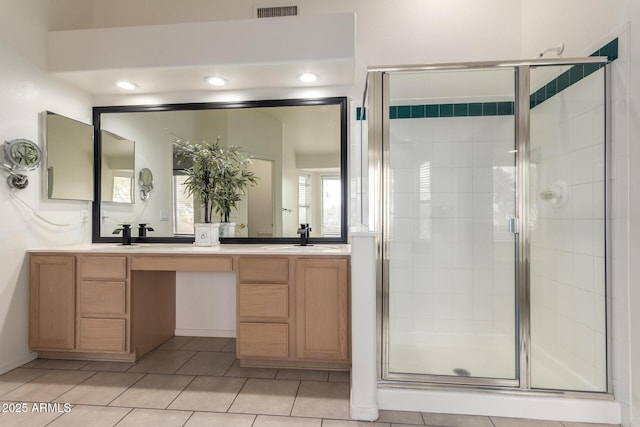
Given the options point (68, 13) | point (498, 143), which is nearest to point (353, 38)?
point (498, 143)

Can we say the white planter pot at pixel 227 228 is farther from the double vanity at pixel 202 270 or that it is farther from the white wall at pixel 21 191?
the white wall at pixel 21 191

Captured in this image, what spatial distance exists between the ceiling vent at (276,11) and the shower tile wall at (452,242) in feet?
4.76

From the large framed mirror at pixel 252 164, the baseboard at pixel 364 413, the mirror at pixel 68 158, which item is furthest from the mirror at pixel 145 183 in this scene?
the baseboard at pixel 364 413

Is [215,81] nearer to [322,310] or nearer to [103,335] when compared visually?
[322,310]

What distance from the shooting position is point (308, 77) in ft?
8.30

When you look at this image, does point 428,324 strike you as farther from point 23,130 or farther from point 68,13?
point 68,13

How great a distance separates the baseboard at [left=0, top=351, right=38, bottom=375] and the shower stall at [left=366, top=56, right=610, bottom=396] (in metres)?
2.47

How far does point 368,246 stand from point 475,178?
103cm

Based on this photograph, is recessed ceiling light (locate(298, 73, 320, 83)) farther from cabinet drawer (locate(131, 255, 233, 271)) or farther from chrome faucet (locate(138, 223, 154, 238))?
chrome faucet (locate(138, 223, 154, 238))

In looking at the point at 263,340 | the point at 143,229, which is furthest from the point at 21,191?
the point at 263,340

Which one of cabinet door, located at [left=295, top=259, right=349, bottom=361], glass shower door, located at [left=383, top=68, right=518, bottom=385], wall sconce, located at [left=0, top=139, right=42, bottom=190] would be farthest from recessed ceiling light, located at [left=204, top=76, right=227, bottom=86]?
cabinet door, located at [left=295, top=259, right=349, bottom=361]

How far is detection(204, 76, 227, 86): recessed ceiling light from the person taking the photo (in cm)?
255

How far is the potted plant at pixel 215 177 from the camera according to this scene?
2.67 m

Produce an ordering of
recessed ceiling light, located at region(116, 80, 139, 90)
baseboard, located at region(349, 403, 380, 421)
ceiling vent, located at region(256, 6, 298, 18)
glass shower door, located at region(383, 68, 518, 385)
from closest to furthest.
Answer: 1. baseboard, located at region(349, 403, 380, 421)
2. glass shower door, located at region(383, 68, 518, 385)
3. recessed ceiling light, located at region(116, 80, 139, 90)
4. ceiling vent, located at region(256, 6, 298, 18)
